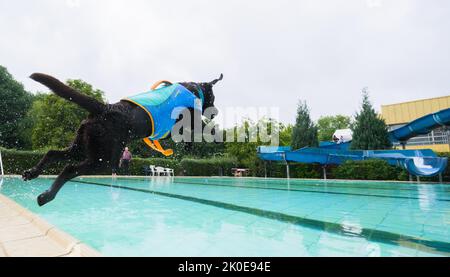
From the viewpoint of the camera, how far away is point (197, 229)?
4.03m

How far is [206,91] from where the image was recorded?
15.5 feet

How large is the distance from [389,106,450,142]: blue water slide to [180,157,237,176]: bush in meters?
12.5

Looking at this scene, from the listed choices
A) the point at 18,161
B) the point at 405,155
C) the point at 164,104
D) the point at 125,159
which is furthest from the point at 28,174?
the point at 18,161

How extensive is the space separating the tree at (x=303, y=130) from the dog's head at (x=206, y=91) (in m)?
15.0

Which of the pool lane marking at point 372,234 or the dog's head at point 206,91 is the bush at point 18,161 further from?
the pool lane marking at point 372,234

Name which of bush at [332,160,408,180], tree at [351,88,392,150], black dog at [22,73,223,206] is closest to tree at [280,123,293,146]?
tree at [351,88,392,150]

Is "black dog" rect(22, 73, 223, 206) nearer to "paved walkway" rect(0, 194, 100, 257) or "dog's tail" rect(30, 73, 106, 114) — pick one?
"dog's tail" rect(30, 73, 106, 114)

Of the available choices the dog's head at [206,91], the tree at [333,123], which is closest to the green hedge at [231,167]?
the dog's head at [206,91]

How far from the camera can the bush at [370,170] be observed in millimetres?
14385

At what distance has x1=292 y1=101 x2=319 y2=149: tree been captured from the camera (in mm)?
18859
